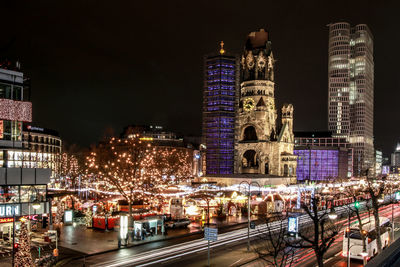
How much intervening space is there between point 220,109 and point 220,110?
1.08 feet

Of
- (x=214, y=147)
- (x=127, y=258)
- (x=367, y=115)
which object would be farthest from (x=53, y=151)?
(x=367, y=115)

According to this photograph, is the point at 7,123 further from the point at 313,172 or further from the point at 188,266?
the point at 313,172

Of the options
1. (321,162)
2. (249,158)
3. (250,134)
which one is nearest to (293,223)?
(249,158)

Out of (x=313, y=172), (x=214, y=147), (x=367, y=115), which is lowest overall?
(x=313, y=172)

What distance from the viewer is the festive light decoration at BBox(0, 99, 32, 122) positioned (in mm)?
35584

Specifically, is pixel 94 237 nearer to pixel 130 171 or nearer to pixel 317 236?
pixel 130 171

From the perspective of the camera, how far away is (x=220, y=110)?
126m

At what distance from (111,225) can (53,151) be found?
325 ft

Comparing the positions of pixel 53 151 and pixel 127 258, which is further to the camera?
Answer: pixel 53 151

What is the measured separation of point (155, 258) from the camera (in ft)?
92.8

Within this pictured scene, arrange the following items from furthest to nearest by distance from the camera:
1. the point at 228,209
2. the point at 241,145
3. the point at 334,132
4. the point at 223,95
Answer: the point at 334,132, the point at 223,95, the point at 241,145, the point at 228,209

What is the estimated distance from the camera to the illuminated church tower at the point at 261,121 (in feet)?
306

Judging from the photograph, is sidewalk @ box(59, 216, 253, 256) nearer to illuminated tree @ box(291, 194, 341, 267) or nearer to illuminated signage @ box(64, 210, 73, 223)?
illuminated signage @ box(64, 210, 73, 223)

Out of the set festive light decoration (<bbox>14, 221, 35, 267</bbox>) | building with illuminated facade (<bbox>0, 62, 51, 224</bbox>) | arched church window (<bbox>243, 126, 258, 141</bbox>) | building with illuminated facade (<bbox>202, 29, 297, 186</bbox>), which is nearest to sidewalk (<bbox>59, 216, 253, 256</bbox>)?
building with illuminated facade (<bbox>0, 62, 51, 224</bbox>)
